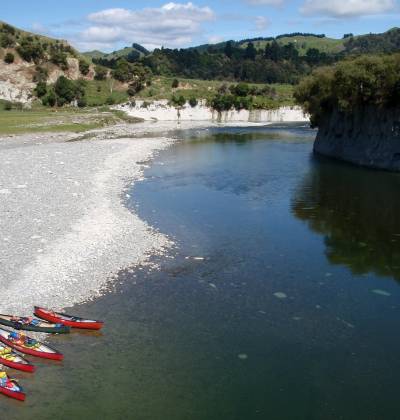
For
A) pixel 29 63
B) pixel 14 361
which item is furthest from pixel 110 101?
pixel 14 361

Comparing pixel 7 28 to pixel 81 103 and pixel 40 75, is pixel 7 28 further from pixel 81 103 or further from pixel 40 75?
pixel 81 103

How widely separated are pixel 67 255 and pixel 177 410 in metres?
13.9

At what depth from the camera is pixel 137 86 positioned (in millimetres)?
181250

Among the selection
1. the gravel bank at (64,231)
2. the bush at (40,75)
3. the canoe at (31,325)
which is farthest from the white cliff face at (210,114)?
the canoe at (31,325)

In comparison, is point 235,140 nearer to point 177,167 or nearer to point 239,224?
point 177,167

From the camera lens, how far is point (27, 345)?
18.4m

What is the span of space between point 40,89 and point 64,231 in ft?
461

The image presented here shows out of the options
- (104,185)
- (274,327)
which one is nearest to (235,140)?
(104,185)

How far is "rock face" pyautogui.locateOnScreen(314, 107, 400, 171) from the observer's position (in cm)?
5997

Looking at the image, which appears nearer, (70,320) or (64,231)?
(70,320)

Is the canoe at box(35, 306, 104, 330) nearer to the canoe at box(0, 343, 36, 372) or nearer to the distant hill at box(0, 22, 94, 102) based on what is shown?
the canoe at box(0, 343, 36, 372)

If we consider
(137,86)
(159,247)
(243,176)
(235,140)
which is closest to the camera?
(159,247)

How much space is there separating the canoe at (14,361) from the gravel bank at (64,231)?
3.73 metres

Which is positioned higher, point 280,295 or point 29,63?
point 29,63
